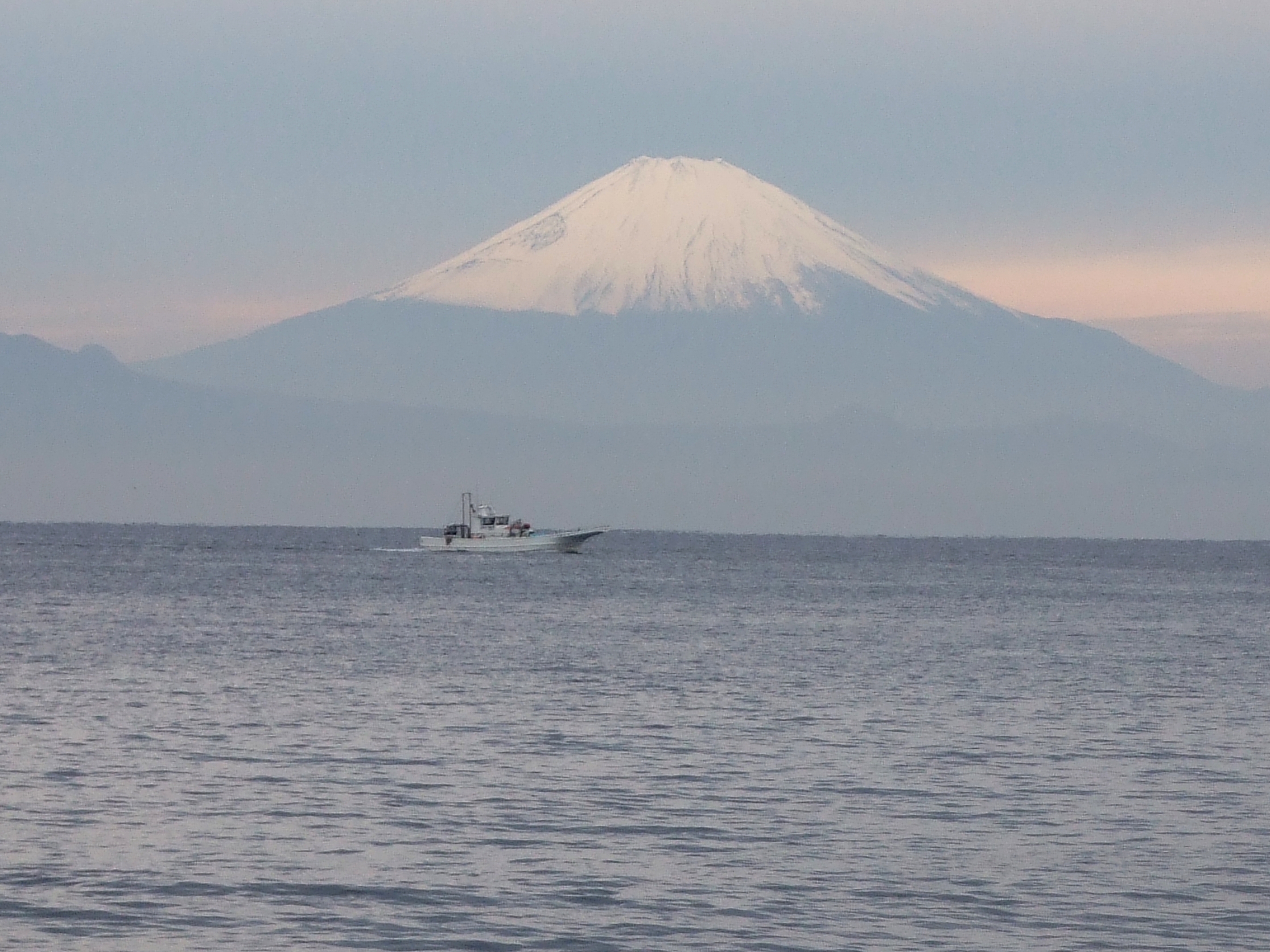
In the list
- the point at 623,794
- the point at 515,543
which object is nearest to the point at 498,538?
the point at 515,543

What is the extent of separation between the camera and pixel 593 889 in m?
24.5

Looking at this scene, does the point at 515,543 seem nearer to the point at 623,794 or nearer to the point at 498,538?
the point at 498,538

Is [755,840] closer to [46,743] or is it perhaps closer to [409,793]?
[409,793]

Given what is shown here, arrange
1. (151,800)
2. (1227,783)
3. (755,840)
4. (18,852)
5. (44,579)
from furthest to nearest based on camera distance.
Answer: (44,579) < (1227,783) < (151,800) < (755,840) < (18,852)

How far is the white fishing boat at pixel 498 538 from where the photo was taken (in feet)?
588

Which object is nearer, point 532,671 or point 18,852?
point 18,852

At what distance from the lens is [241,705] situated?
4403 cm

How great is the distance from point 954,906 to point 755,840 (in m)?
4.57

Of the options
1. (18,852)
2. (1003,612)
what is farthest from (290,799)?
(1003,612)

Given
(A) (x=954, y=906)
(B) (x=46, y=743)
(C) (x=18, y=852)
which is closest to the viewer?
(A) (x=954, y=906)

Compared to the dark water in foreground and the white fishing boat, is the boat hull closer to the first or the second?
the white fishing boat

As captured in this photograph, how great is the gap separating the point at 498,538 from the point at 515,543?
172cm

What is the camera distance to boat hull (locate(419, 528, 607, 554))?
586ft

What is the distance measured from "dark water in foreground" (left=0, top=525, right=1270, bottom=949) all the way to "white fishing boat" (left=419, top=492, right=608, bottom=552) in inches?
4241
